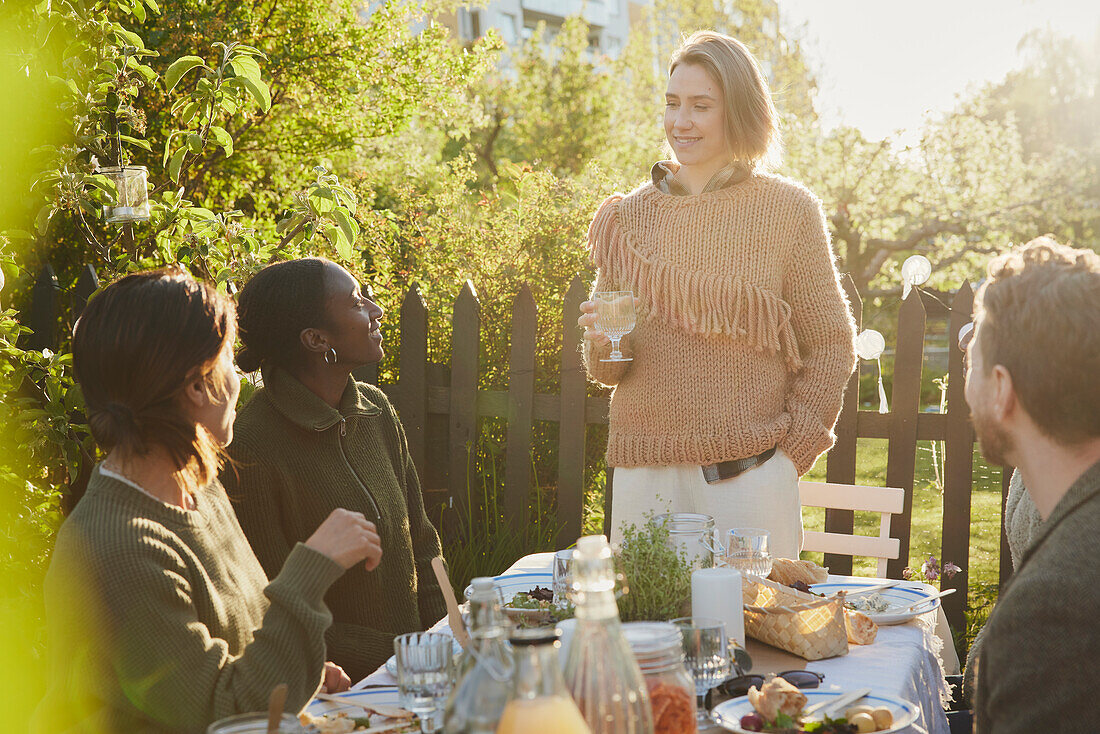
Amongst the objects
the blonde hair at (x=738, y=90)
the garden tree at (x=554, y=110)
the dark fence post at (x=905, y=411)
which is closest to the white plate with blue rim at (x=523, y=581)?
the blonde hair at (x=738, y=90)

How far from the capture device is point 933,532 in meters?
7.29

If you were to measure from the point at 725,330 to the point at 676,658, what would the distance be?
61.9 inches

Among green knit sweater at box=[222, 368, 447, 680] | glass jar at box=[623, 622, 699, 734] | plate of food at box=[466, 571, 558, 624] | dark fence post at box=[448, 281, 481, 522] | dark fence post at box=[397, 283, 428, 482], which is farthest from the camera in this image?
dark fence post at box=[397, 283, 428, 482]

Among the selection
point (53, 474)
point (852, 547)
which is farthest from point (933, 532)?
point (53, 474)

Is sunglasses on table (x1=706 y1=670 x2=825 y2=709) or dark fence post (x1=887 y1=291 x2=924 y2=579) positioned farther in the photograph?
dark fence post (x1=887 y1=291 x2=924 y2=579)

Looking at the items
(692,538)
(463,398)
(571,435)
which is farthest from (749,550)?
→ (463,398)

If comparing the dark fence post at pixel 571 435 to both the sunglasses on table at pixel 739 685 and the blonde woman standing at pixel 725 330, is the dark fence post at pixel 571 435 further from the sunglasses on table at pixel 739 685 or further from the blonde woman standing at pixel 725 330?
the sunglasses on table at pixel 739 685

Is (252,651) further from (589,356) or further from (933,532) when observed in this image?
(933,532)

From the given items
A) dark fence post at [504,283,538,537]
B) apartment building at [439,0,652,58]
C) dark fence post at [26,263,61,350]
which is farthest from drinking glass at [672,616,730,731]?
apartment building at [439,0,652,58]

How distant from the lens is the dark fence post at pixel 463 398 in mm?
4520

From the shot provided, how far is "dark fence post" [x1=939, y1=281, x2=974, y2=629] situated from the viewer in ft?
13.7

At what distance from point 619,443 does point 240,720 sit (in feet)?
5.83

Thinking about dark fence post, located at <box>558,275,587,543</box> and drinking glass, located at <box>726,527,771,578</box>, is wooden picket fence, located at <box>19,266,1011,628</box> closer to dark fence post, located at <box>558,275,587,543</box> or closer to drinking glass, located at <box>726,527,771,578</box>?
dark fence post, located at <box>558,275,587,543</box>

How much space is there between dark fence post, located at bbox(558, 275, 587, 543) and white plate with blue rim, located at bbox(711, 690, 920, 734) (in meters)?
2.75
